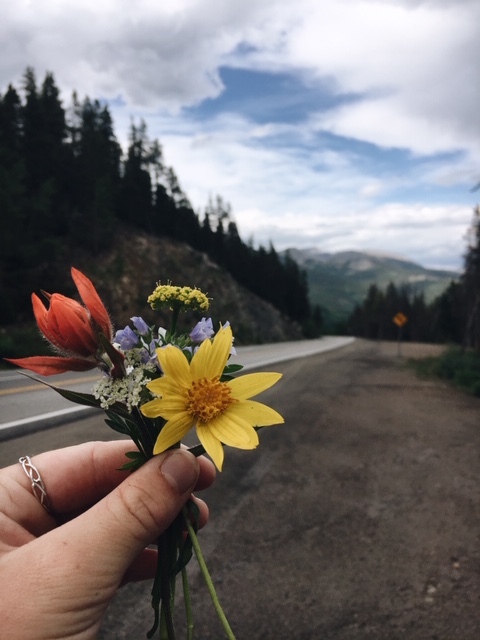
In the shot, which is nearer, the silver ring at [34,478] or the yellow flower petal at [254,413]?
the yellow flower petal at [254,413]

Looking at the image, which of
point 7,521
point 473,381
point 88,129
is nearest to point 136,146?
point 88,129

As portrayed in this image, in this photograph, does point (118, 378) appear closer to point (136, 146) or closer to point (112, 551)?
point (112, 551)

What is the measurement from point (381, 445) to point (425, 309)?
93396 mm

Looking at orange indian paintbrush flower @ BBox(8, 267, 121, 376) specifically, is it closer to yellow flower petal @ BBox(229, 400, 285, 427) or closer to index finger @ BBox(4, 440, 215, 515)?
yellow flower petal @ BBox(229, 400, 285, 427)

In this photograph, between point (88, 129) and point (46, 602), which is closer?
point (46, 602)

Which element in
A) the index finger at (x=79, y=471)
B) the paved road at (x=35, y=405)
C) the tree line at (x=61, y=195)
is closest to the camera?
the paved road at (x=35, y=405)

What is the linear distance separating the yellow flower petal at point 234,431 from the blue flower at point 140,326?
9.9 inches

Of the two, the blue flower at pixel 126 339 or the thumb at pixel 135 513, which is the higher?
the blue flower at pixel 126 339

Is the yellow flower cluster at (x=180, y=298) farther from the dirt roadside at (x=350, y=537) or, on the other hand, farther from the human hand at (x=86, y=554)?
the dirt roadside at (x=350, y=537)

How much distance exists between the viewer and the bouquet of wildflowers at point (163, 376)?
98 centimetres

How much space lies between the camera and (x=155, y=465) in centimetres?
123

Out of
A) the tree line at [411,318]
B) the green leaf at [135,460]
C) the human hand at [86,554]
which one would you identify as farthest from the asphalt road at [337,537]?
the tree line at [411,318]

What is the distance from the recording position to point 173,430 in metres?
1.06

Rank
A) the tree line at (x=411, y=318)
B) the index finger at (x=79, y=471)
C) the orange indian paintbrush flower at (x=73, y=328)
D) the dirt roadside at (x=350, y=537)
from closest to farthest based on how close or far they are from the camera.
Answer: the orange indian paintbrush flower at (x=73, y=328), the index finger at (x=79, y=471), the dirt roadside at (x=350, y=537), the tree line at (x=411, y=318)
